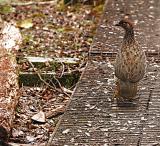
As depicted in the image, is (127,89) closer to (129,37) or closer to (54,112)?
(129,37)

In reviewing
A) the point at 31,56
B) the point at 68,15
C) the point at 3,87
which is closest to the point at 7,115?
the point at 3,87

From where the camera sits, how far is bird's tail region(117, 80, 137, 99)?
241 inches

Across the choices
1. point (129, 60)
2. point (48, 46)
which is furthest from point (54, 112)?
point (48, 46)

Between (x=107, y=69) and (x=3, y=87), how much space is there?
4.46ft

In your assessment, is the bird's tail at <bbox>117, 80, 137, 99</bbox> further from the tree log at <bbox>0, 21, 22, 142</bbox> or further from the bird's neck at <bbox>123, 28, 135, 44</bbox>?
the tree log at <bbox>0, 21, 22, 142</bbox>

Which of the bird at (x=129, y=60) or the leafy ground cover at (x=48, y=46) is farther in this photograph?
the leafy ground cover at (x=48, y=46)

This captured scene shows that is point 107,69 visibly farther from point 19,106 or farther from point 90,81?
point 19,106

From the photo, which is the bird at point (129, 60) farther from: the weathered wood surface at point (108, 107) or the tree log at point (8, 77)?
the tree log at point (8, 77)

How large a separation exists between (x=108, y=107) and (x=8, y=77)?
1.19m

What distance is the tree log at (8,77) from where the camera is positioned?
18.8 ft

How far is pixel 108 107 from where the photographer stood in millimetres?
6117

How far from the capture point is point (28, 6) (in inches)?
401

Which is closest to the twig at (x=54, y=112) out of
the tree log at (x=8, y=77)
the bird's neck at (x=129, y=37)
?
the tree log at (x=8, y=77)

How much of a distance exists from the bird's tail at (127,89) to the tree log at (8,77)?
1.09 m
